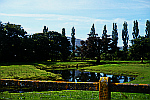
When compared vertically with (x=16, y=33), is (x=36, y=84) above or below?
below

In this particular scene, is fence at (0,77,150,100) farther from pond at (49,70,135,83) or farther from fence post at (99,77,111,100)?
pond at (49,70,135,83)

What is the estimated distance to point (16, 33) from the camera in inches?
2371

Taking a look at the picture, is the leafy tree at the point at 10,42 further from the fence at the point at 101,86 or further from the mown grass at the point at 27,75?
the fence at the point at 101,86

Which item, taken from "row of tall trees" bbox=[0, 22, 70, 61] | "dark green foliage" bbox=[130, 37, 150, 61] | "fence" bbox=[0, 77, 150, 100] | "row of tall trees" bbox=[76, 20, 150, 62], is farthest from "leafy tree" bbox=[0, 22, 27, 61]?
"fence" bbox=[0, 77, 150, 100]

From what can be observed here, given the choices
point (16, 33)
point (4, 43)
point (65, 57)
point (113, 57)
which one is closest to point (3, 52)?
point (4, 43)

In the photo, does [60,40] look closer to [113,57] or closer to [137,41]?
[113,57]

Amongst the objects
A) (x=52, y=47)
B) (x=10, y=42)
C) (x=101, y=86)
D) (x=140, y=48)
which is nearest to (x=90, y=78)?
(x=101, y=86)

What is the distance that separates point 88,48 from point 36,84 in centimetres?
5506

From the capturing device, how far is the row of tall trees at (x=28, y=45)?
57.0 m

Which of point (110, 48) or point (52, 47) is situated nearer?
point (110, 48)

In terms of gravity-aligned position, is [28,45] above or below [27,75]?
Result: above

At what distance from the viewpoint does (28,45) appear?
61.3m

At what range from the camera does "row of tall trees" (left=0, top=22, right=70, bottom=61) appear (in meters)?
57.0

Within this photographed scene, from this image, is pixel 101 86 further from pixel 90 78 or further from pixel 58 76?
pixel 90 78
